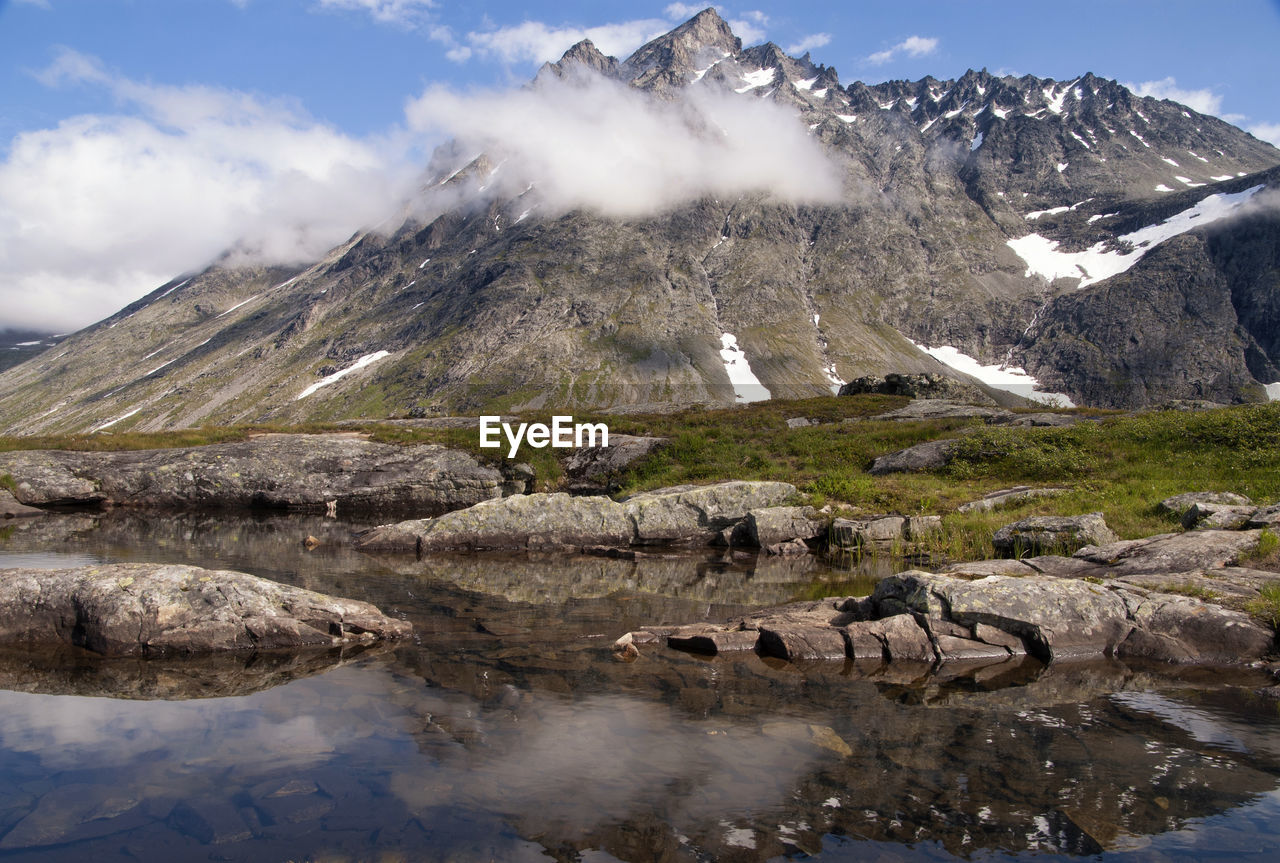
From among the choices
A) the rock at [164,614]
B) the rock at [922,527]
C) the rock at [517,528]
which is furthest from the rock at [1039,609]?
the rock at [517,528]

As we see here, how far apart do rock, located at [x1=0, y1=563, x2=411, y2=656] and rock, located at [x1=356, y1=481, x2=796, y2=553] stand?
36.6ft

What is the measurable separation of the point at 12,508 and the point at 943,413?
53029mm

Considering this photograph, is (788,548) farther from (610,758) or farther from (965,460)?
(610,758)

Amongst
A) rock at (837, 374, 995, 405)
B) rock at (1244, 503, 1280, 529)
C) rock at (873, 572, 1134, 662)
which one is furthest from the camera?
rock at (837, 374, 995, 405)

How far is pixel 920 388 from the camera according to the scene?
213 ft

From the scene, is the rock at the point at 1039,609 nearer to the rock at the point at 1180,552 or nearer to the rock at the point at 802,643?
the rock at the point at 802,643

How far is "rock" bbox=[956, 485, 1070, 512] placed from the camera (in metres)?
24.9

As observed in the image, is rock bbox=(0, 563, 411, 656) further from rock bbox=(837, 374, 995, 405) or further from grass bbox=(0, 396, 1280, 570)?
rock bbox=(837, 374, 995, 405)

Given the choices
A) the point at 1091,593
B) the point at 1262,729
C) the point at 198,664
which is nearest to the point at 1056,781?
the point at 1262,729

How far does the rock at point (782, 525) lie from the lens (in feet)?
86.7

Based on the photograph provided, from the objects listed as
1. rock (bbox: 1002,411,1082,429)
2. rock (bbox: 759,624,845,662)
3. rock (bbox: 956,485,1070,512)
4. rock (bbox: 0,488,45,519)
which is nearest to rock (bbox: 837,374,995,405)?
rock (bbox: 1002,411,1082,429)

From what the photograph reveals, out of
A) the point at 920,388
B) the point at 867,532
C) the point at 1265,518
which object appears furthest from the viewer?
the point at 920,388

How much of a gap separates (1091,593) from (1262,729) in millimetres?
4262

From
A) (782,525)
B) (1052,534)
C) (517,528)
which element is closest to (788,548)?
(782,525)
